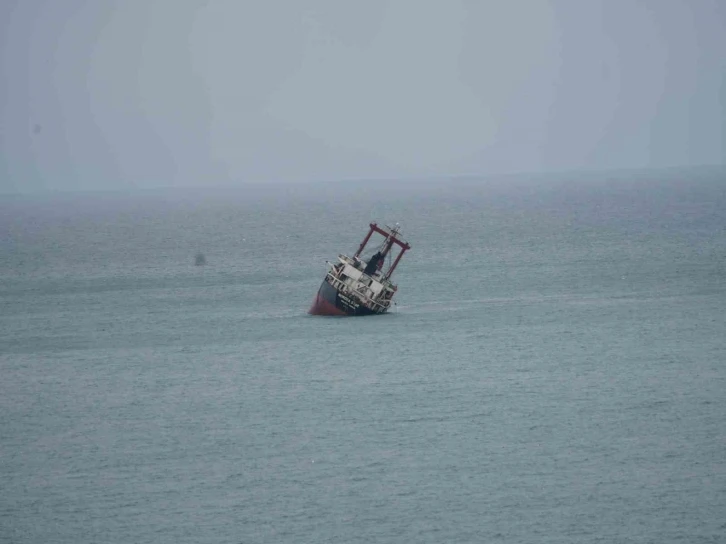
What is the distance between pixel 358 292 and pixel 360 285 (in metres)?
1.01

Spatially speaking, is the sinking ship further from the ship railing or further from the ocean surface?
the ocean surface

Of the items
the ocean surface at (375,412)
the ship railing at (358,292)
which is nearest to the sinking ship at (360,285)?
the ship railing at (358,292)

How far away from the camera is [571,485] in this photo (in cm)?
4822

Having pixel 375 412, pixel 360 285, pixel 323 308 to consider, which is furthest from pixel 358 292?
pixel 375 412

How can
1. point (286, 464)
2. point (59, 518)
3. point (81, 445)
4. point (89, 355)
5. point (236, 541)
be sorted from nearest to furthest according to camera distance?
point (236, 541)
point (59, 518)
point (286, 464)
point (81, 445)
point (89, 355)

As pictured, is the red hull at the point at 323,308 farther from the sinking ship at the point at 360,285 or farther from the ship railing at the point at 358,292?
the ship railing at the point at 358,292

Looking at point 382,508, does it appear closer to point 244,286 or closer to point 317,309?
point 317,309

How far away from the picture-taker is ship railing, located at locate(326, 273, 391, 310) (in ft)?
271

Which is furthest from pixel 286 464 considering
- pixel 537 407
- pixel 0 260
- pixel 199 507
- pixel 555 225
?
pixel 555 225

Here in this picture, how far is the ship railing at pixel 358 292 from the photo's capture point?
82.7m

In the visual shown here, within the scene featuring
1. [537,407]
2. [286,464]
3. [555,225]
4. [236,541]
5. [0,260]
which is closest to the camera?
[236,541]

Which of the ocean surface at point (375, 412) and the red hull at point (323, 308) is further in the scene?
the red hull at point (323, 308)

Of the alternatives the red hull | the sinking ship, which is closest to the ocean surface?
the red hull

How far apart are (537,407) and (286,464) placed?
1495 centimetres
